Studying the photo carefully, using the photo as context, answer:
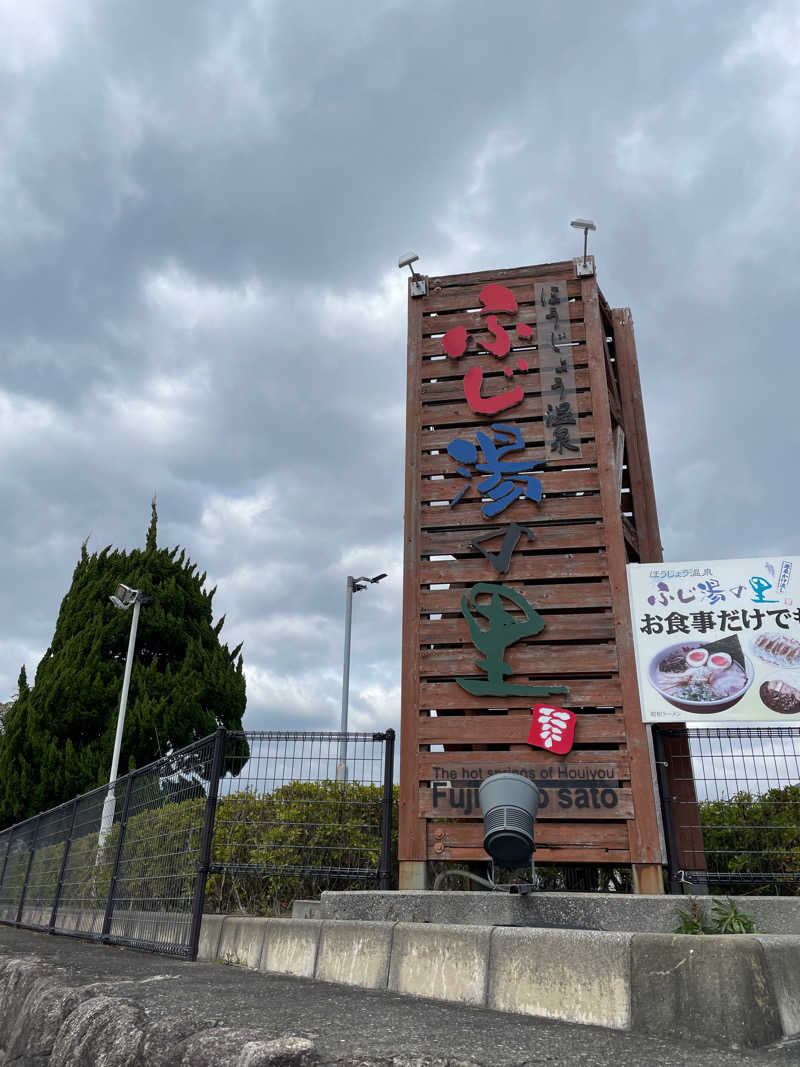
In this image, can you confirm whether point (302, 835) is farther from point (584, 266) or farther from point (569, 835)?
point (584, 266)

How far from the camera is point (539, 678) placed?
332 inches

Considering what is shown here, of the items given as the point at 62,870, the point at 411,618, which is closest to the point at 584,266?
the point at 411,618

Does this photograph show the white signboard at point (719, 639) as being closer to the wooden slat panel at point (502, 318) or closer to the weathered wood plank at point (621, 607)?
the weathered wood plank at point (621, 607)

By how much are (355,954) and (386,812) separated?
80.2 inches

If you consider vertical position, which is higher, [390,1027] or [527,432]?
[527,432]

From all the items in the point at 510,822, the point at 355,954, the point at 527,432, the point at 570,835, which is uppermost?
the point at 527,432

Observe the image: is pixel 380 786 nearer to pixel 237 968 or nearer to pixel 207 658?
pixel 237 968

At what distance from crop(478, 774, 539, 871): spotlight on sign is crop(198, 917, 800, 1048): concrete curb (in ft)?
3.29

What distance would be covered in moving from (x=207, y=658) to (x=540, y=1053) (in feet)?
67.7

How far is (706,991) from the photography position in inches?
129

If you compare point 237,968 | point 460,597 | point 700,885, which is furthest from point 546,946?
point 460,597

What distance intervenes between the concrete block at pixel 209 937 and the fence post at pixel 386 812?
143cm

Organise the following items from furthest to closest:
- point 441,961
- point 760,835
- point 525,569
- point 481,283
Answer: point 481,283 → point 525,569 → point 760,835 → point 441,961

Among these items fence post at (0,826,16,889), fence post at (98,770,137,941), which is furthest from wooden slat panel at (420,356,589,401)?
fence post at (0,826,16,889)
